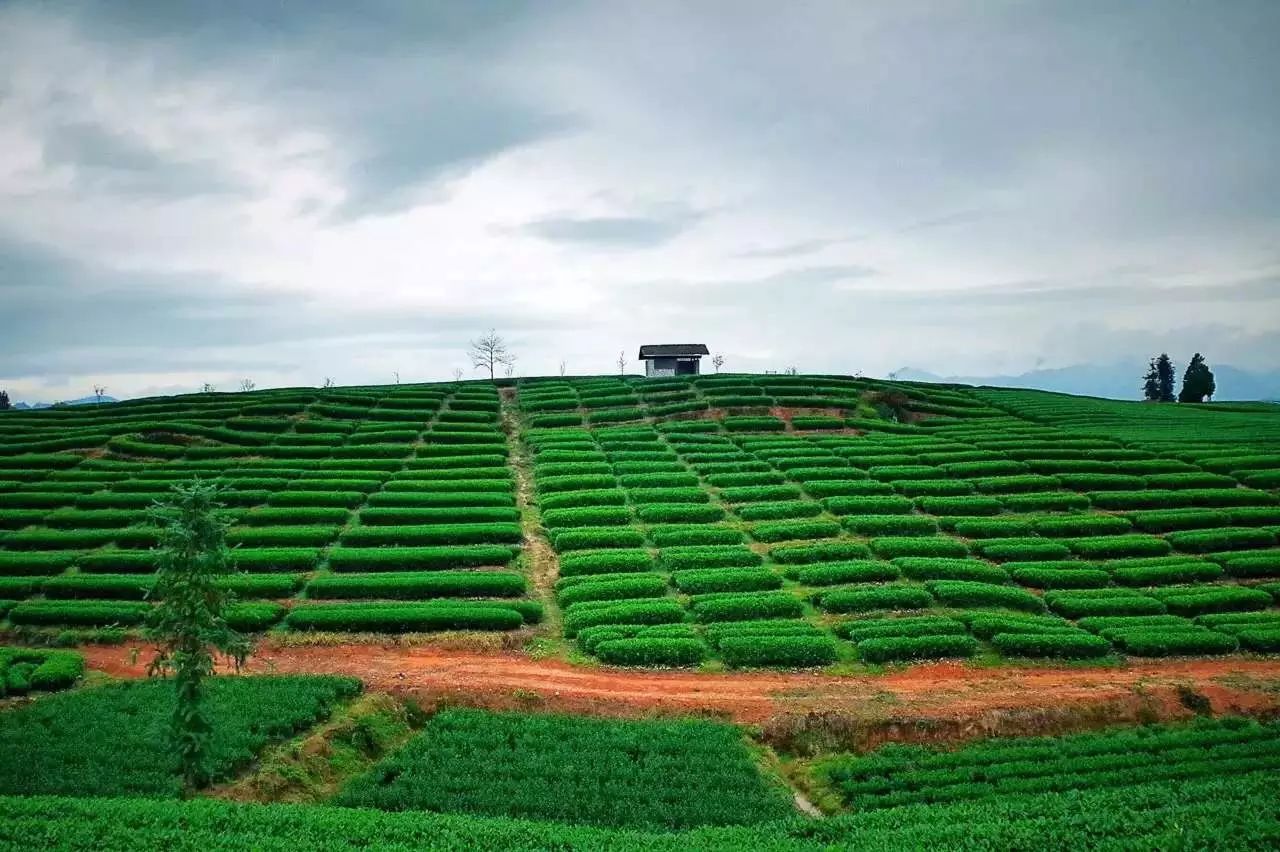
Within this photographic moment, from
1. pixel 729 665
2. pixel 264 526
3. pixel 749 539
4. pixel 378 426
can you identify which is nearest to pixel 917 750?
pixel 729 665

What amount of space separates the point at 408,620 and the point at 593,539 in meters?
10.8

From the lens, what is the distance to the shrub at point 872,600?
31.9m

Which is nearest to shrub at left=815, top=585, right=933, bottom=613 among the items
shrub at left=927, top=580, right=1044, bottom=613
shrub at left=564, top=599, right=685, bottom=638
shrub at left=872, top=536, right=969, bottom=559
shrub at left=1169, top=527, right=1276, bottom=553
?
shrub at left=927, top=580, right=1044, bottom=613

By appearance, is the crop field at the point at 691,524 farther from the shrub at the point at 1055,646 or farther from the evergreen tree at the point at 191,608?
the evergreen tree at the point at 191,608

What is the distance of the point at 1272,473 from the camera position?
45844 millimetres

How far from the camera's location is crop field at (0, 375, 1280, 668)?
3095 cm

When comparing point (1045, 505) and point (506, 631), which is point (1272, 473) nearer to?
point (1045, 505)

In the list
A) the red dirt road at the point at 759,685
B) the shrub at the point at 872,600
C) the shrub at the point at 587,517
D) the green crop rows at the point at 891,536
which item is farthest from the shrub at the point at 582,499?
the shrub at the point at 872,600

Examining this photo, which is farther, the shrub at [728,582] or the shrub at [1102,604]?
the shrub at [728,582]

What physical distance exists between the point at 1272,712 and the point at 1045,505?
799 inches

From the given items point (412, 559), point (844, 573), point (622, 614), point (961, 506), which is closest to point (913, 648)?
point (844, 573)

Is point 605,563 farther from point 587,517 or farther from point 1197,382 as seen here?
point 1197,382

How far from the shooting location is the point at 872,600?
3200 centimetres

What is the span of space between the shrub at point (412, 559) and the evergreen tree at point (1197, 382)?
97319 mm
